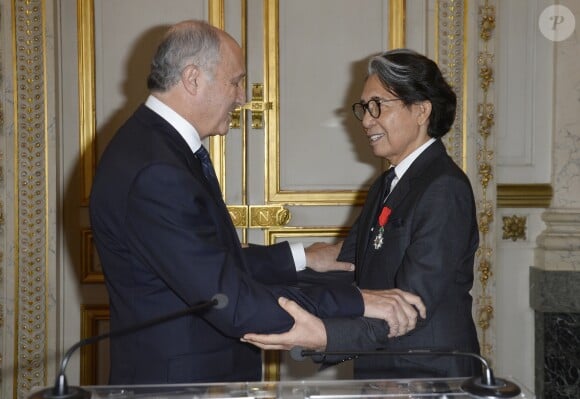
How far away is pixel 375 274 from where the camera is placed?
7.68 ft

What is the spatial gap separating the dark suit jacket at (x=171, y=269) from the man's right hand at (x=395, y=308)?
4 cm

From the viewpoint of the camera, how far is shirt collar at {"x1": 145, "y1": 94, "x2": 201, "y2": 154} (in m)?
2.18

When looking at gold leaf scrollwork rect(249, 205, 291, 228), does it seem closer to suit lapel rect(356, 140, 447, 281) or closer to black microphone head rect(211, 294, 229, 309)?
suit lapel rect(356, 140, 447, 281)

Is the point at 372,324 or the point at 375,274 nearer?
the point at 372,324

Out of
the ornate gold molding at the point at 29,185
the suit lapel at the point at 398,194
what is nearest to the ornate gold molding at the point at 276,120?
the ornate gold molding at the point at 29,185

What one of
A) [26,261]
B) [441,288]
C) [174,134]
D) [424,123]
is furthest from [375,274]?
[26,261]

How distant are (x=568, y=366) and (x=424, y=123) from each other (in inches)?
82.2

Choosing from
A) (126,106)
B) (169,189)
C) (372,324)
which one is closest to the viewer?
(169,189)

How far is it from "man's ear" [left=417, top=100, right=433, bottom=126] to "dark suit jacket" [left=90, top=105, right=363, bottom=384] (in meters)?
0.61

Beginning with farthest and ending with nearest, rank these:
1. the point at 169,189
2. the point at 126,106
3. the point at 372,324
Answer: the point at 126,106 < the point at 372,324 < the point at 169,189

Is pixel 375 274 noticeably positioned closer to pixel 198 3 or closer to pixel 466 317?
pixel 466 317

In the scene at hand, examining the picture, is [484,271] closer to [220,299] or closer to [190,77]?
[190,77]

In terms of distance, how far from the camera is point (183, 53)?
2.18m

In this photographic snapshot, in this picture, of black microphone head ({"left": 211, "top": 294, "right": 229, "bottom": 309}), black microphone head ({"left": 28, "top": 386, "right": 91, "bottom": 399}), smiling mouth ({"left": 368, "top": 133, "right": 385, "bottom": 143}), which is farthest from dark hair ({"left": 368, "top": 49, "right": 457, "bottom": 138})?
black microphone head ({"left": 28, "top": 386, "right": 91, "bottom": 399})
